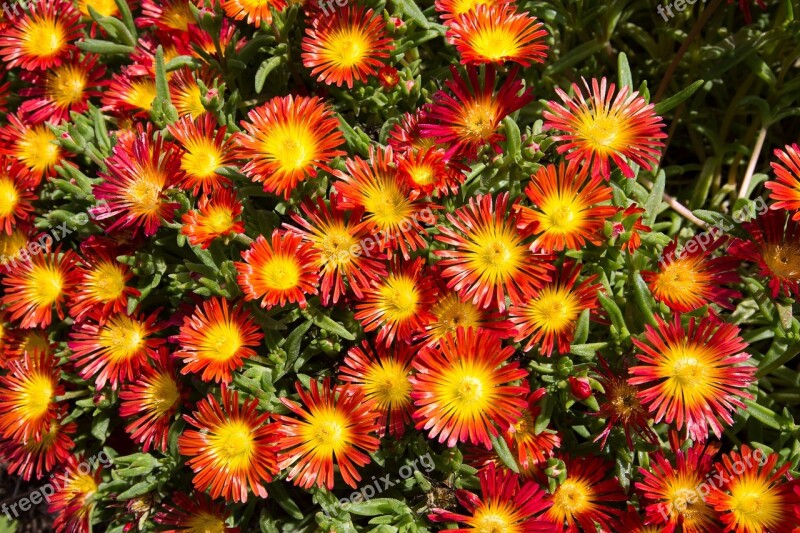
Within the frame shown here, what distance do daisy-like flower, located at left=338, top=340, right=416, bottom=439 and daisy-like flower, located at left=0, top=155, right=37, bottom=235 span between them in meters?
1.41

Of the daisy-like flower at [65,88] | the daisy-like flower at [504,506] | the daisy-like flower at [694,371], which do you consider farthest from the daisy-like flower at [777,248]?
the daisy-like flower at [65,88]

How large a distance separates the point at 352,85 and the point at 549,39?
2.78ft

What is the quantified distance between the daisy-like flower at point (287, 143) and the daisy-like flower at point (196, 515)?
3.20 ft

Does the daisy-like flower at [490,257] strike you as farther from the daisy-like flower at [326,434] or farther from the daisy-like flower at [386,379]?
the daisy-like flower at [326,434]

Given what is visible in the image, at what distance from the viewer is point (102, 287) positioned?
2.15 metres

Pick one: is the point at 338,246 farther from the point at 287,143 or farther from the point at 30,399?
the point at 30,399

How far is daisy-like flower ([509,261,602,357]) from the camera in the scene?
5.98 feet

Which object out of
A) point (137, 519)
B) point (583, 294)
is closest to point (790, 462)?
point (583, 294)

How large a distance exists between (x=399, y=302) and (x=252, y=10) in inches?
42.4

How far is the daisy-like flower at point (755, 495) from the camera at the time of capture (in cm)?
174

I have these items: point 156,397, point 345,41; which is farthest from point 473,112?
point 156,397

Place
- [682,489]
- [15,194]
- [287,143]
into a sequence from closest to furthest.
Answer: [682,489] < [287,143] < [15,194]

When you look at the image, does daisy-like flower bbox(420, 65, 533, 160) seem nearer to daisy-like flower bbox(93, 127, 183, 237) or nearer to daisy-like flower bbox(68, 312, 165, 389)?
daisy-like flower bbox(93, 127, 183, 237)

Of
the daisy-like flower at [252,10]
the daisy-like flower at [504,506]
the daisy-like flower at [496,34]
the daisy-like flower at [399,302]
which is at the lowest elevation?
the daisy-like flower at [504,506]
